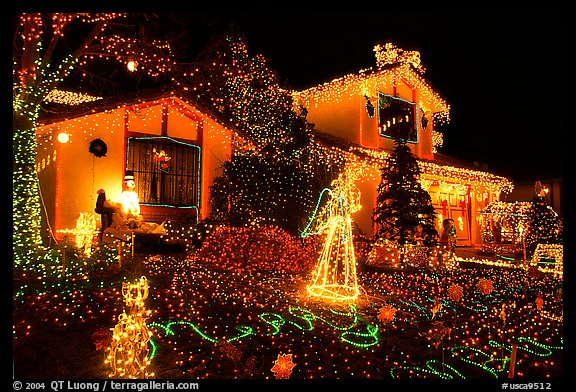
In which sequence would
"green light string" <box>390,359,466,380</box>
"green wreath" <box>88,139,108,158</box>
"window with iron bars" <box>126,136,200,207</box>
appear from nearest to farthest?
"green light string" <box>390,359,466,380</box> < "green wreath" <box>88,139,108,158</box> < "window with iron bars" <box>126,136,200,207</box>

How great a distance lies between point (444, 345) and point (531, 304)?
3720mm

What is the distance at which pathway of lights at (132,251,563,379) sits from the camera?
15.2 ft

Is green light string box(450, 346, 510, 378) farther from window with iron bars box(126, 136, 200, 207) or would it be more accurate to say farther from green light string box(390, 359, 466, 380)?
window with iron bars box(126, 136, 200, 207)

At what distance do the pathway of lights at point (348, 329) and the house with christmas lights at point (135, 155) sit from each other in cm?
435

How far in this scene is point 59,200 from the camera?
34.3 ft

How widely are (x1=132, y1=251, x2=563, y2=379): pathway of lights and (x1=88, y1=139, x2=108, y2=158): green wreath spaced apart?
4.88 meters

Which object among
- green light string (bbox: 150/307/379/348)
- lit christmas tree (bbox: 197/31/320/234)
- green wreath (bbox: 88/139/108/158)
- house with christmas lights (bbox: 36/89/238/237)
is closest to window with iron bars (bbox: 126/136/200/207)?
house with christmas lights (bbox: 36/89/238/237)

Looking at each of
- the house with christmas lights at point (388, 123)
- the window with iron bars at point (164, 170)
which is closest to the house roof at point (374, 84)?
the house with christmas lights at point (388, 123)

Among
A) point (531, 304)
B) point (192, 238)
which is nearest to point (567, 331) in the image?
point (531, 304)

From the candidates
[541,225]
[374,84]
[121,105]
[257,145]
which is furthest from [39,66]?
[541,225]

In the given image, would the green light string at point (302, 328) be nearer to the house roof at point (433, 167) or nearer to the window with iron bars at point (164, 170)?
the window with iron bars at point (164, 170)

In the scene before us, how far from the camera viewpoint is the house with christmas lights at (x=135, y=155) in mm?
10469

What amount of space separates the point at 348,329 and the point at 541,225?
1334cm

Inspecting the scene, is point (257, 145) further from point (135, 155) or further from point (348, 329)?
point (348, 329)
